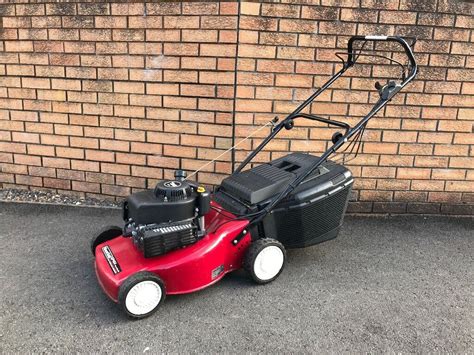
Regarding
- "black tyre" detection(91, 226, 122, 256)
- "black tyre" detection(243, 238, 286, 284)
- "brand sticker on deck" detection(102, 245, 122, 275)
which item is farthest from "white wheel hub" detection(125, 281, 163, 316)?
"black tyre" detection(91, 226, 122, 256)

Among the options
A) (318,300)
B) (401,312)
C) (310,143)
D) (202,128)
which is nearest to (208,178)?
(202,128)

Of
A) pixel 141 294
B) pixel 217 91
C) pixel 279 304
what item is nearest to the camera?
pixel 141 294

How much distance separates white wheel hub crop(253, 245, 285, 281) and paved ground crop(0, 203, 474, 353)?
0.09 meters

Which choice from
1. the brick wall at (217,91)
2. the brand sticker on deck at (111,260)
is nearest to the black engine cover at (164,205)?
the brand sticker on deck at (111,260)

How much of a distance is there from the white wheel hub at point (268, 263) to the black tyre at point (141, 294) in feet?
2.04

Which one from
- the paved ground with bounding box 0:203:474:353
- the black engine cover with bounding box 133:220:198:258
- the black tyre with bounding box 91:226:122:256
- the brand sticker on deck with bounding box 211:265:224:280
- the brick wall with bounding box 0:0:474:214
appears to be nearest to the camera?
the paved ground with bounding box 0:203:474:353

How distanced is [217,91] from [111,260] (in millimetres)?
1717

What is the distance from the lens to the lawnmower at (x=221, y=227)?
259 centimetres

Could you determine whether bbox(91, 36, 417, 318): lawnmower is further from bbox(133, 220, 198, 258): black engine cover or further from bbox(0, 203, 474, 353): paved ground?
bbox(0, 203, 474, 353): paved ground

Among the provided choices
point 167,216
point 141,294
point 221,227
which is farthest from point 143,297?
point 221,227

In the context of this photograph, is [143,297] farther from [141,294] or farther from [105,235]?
[105,235]

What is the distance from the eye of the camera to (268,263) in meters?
2.92

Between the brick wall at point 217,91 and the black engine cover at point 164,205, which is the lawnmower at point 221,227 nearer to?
the black engine cover at point 164,205

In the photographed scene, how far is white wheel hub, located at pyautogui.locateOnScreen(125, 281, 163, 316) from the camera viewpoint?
8.24 feet
